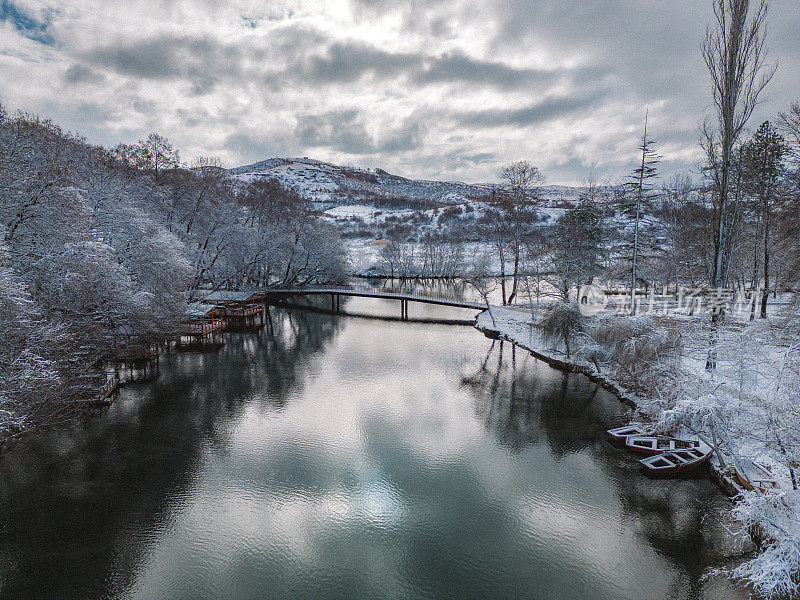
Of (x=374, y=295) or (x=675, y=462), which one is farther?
(x=374, y=295)

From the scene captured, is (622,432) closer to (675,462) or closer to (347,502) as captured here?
(675,462)

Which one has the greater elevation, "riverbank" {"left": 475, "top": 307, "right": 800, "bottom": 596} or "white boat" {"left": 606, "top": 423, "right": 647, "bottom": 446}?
"riverbank" {"left": 475, "top": 307, "right": 800, "bottom": 596}

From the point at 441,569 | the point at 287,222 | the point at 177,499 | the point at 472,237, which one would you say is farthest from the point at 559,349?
the point at 472,237

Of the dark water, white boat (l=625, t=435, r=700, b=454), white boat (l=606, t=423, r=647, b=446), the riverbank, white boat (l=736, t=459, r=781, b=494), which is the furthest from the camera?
white boat (l=606, t=423, r=647, b=446)

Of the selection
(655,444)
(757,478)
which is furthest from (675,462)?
(757,478)

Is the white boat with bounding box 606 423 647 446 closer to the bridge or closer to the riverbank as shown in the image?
the riverbank

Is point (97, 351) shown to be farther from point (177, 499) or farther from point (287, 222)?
point (287, 222)

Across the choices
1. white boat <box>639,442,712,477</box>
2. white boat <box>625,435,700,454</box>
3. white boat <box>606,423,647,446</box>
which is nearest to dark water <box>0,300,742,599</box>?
white boat <box>639,442,712,477</box>
